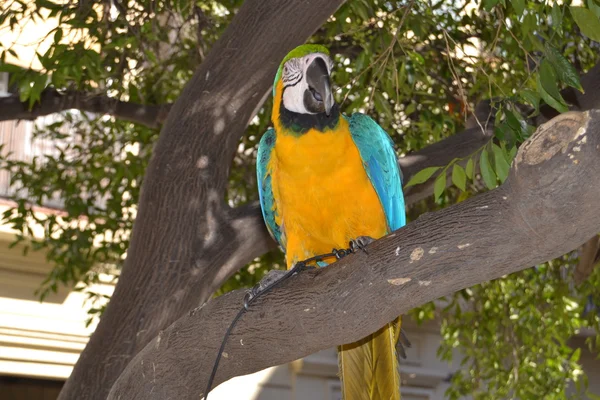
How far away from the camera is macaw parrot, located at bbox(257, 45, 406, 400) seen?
2578mm

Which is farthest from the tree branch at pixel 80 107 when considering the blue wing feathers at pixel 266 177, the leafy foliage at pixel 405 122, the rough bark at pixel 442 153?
the blue wing feathers at pixel 266 177

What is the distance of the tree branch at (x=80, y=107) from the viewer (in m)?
4.09

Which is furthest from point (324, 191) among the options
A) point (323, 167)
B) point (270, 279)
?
point (270, 279)

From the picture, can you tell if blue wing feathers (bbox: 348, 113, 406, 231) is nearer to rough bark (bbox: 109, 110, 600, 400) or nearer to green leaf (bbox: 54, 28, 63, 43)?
rough bark (bbox: 109, 110, 600, 400)

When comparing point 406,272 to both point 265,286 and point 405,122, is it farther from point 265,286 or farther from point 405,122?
point 405,122

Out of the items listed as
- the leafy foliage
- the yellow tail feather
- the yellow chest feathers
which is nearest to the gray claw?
the yellow tail feather

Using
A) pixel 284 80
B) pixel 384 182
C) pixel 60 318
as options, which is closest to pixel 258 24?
pixel 284 80

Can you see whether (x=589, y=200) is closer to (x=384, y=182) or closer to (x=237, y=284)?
(x=384, y=182)

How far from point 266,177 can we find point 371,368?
83 centimetres

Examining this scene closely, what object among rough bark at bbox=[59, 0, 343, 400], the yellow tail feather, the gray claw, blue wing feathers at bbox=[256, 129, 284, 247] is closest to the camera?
the gray claw

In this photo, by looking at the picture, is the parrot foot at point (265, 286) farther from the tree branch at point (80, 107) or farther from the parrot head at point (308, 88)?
the tree branch at point (80, 107)

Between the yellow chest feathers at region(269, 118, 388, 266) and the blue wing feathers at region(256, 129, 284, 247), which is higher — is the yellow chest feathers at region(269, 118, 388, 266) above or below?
below

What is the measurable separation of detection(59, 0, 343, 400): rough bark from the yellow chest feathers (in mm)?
600

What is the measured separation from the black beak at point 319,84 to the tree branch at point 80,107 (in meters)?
1.82
